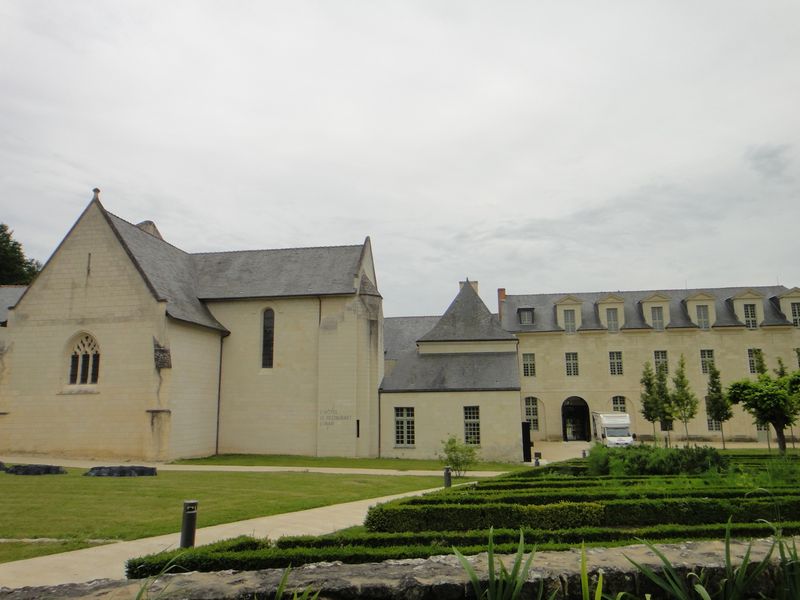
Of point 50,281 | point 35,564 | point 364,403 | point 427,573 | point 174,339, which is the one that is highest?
point 50,281

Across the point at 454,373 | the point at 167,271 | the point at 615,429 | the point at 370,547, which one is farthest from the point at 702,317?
the point at 370,547

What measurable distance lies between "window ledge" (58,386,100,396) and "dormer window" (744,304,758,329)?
45302 mm

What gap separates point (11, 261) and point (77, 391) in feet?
105

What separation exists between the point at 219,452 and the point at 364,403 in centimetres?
894

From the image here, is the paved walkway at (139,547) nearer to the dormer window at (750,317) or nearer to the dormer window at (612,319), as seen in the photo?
the dormer window at (612,319)

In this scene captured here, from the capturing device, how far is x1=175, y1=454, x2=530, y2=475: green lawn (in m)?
25.3

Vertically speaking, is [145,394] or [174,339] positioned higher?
[174,339]

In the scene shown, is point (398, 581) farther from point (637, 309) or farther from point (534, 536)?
point (637, 309)

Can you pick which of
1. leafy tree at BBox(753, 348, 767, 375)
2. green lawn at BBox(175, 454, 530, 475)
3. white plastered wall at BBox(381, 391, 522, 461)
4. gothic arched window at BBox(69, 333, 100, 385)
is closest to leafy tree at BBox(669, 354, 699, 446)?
leafy tree at BBox(753, 348, 767, 375)

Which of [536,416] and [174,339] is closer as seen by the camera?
[174,339]

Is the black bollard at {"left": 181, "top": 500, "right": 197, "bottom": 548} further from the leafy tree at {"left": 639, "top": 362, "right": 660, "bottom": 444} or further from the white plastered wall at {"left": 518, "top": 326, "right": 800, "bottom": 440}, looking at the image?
the white plastered wall at {"left": 518, "top": 326, "right": 800, "bottom": 440}

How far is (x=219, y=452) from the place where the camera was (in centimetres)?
3144

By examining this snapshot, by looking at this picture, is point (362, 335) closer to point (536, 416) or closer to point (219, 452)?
point (219, 452)

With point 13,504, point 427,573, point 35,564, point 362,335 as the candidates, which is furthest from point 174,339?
point 427,573
